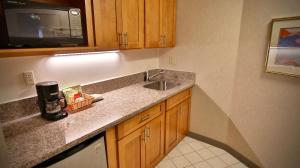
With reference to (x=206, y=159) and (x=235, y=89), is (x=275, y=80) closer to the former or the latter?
(x=235, y=89)

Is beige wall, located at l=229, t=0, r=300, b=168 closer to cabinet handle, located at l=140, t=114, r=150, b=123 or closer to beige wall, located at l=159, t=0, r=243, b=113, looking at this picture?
beige wall, located at l=159, t=0, r=243, b=113

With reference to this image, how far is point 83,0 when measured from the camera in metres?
1.24

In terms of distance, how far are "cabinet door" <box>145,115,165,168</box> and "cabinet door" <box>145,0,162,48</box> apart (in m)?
0.88

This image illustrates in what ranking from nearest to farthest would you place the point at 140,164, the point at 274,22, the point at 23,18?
the point at 23,18
the point at 274,22
the point at 140,164

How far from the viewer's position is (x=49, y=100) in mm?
1245

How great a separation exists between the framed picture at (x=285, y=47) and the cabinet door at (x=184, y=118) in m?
1.08

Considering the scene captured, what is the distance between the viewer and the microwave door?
93cm

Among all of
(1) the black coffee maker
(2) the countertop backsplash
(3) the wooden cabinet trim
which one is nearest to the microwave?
(1) the black coffee maker

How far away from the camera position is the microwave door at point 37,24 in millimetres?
930

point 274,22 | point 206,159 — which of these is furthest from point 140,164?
point 274,22

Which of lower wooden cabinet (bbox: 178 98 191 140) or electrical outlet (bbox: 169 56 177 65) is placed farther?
electrical outlet (bbox: 169 56 177 65)

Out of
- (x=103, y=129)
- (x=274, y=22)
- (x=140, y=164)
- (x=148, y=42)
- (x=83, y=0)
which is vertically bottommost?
(x=140, y=164)

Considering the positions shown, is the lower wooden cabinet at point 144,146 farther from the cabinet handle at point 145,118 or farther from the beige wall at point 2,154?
the beige wall at point 2,154

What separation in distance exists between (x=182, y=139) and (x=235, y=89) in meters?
1.06
